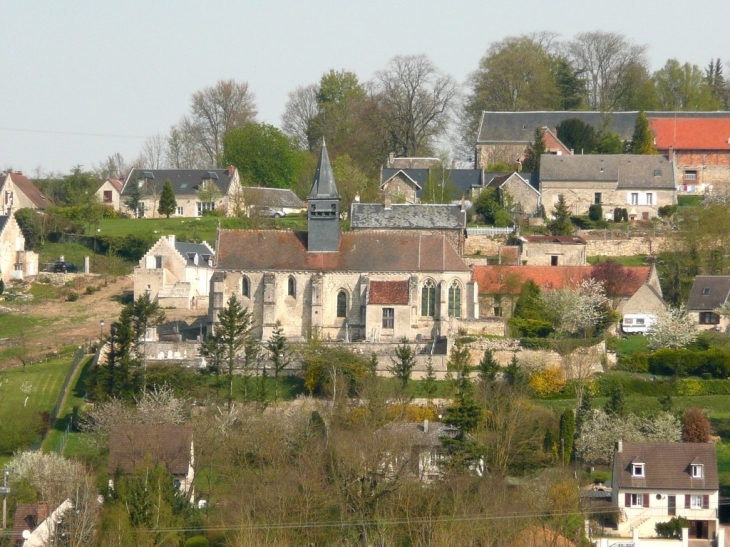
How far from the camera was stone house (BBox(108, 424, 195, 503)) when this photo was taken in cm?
4712

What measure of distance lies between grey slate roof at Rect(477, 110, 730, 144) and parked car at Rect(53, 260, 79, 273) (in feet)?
81.4

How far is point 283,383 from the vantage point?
191 ft

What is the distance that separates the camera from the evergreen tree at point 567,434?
2013 inches

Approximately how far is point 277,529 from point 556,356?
63.9 ft

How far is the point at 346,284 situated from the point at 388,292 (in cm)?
181

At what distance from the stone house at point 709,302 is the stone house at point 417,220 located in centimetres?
958

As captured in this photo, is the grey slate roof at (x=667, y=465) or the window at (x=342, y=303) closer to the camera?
the grey slate roof at (x=667, y=465)

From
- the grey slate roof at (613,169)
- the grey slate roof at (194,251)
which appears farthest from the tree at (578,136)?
the grey slate roof at (194,251)

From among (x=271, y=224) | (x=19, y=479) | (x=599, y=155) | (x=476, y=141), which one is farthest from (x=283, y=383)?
(x=476, y=141)

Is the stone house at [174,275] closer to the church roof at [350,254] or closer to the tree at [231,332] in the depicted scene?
the church roof at [350,254]

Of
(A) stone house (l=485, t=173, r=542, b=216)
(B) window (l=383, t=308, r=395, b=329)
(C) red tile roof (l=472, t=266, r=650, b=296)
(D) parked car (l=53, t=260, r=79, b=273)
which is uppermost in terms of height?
(A) stone house (l=485, t=173, r=542, b=216)

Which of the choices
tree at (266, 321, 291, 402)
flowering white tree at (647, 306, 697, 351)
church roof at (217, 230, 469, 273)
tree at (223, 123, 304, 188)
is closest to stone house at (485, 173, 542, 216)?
church roof at (217, 230, 469, 273)

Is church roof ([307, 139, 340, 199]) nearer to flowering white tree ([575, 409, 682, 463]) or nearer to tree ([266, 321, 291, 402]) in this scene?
tree ([266, 321, 291, 402])

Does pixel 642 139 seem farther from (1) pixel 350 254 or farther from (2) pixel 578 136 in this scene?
(1) pixel 350 254
